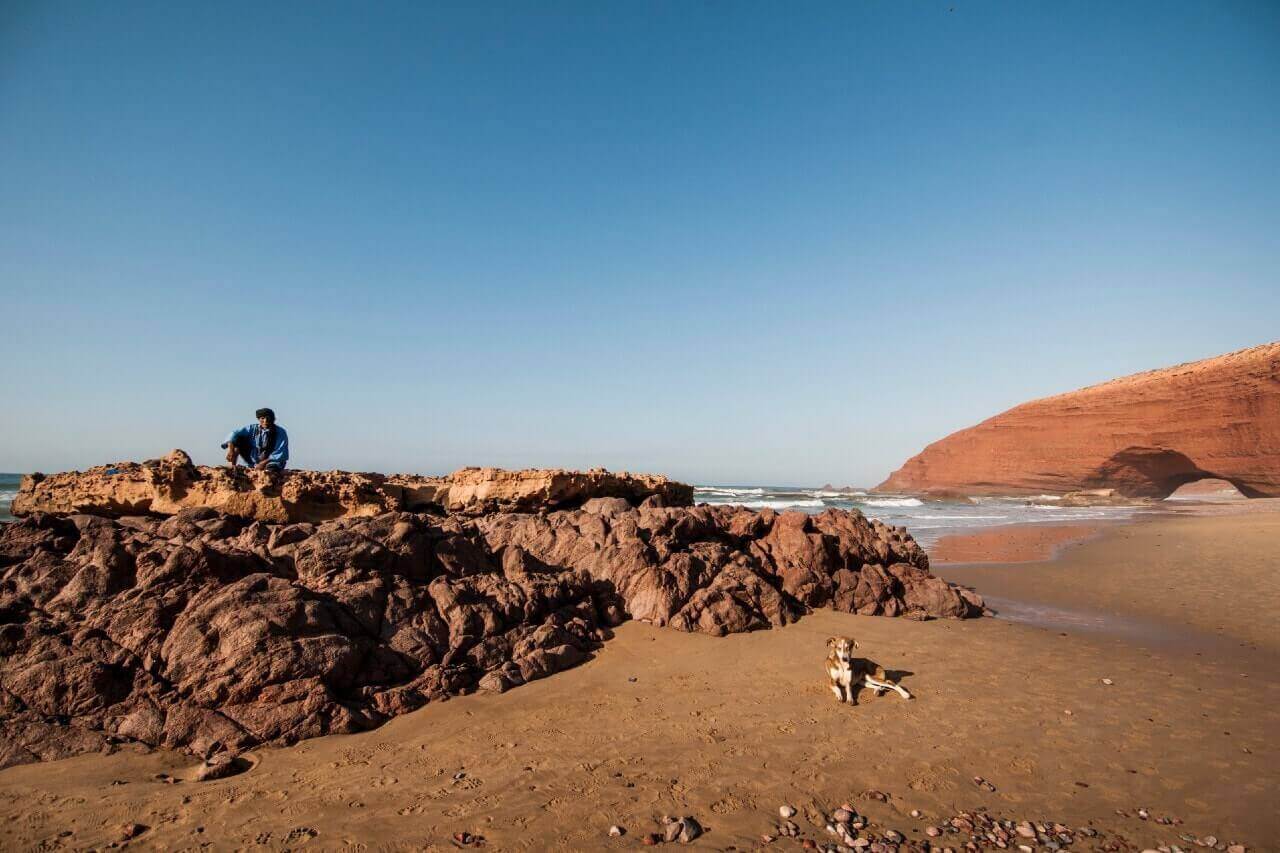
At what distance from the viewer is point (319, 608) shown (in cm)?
483

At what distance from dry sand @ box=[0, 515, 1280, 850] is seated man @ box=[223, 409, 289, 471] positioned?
4406 mm

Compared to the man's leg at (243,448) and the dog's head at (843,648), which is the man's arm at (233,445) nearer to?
the man's leg at (243,448)

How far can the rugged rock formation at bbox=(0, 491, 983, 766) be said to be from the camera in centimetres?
417

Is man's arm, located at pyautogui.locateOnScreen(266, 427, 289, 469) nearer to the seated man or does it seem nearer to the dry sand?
the seated man

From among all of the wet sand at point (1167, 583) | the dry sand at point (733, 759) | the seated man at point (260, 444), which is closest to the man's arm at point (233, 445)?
the seated man at point (260, 444)

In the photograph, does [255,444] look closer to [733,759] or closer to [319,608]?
[319,608]

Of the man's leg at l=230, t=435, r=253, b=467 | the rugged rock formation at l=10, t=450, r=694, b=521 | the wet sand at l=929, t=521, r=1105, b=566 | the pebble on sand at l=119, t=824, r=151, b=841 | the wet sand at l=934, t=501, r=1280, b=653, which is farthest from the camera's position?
the wet sand at l=929, t=521, r=1105, b=566

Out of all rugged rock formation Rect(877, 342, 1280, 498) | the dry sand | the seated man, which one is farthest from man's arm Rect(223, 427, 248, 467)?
rugged rock formation Rect(877, 342, 1280, 498)

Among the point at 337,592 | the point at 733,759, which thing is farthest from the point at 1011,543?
the point at 337,592

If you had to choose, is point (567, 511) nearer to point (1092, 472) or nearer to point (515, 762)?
point (515, 762)

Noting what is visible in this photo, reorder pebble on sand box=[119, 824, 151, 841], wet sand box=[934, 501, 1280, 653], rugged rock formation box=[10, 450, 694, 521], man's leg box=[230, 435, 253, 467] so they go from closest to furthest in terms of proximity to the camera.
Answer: pebble on sand box=[119, 824, 151, 841]
rugged rock formation box=[10, 450, 694, 521]
man's leg box=[230, 435, 253, 467]
wet sand box=[934, 501, 1280, 653]

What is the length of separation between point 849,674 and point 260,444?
7458 millimetres

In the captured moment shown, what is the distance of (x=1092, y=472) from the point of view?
55.2m

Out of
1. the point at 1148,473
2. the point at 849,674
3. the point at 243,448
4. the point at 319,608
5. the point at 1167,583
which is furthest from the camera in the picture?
the point at 1148,473
